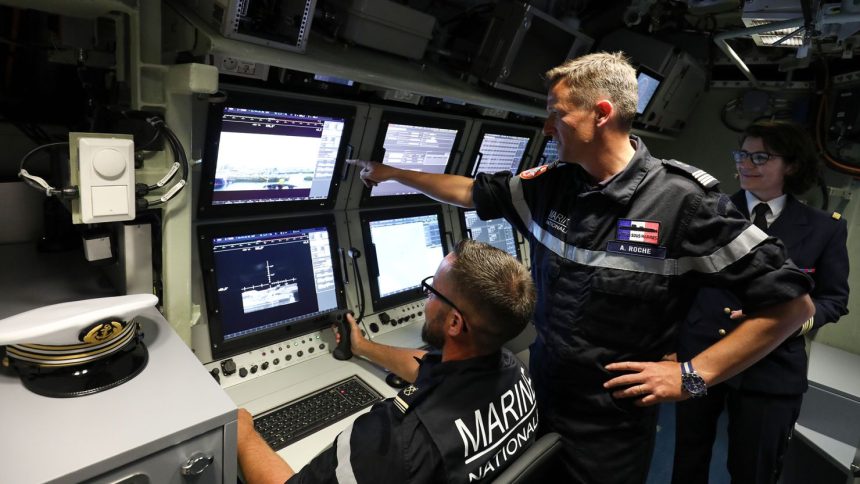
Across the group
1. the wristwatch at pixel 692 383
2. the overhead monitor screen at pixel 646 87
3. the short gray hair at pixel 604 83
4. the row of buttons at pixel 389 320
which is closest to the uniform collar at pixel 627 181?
the short gray hair at pixel 604 83

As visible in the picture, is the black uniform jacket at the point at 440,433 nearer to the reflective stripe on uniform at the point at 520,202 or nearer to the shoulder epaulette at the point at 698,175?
the reflective stripe on uniform at the point at 520,202

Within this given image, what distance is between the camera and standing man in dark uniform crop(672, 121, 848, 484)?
1848 millimetres

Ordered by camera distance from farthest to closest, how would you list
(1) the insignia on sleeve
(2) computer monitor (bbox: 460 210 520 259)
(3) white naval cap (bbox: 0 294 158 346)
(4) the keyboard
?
(2) computer monitor (bbox: 460 210 520 259) < (1) the insignia on sleeve < (4) the keyboard < (3) white naval cap (bbox: 0 294 158 346)

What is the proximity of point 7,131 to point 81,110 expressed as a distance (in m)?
0.23

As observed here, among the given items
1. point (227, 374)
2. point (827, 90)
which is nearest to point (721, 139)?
point (827, 90)

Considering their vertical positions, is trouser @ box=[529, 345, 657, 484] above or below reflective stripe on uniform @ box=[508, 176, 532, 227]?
below

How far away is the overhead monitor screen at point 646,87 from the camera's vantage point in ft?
9.33

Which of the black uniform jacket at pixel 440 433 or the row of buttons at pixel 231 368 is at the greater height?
the black uniform jacket at pixel 440 433

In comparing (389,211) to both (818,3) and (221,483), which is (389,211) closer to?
(221,483)

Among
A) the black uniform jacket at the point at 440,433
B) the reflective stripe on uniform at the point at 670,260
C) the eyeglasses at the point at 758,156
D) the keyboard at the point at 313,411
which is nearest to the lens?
the black uniform jacket at the point at 440,433

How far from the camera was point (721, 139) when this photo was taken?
3.77 m

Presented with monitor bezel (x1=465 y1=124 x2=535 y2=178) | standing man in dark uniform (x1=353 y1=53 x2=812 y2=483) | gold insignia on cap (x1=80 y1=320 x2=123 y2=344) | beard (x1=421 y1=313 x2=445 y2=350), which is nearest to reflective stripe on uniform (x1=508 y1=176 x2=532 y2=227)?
standing man in dark uniform (x1=353 y1=53 x2=812 y2=483)

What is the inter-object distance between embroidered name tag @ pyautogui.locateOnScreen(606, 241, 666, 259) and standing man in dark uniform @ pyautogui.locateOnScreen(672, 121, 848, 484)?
2.84 feet

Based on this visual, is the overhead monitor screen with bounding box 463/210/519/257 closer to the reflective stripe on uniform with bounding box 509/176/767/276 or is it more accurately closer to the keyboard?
the reflective stripe on uniform with bounding box 509/176/767/276
